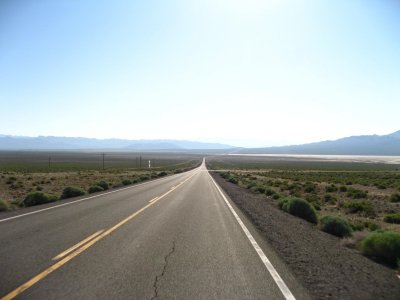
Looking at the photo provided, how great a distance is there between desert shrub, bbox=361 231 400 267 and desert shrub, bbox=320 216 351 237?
8.89 ft

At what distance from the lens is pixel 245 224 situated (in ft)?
39.1

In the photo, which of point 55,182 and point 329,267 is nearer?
point 329,267

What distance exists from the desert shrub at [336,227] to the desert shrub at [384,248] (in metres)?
2.71

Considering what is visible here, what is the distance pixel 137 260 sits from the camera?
6965mm

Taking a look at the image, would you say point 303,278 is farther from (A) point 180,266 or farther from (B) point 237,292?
(A) point 180,266

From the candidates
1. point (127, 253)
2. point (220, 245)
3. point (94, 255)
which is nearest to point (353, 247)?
point (220, 245)

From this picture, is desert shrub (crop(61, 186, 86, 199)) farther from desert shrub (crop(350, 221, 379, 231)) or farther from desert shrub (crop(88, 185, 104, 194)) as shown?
desert shrub (crop(350, 221, 379, 231))

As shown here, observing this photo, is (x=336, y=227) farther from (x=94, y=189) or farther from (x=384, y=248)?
(x=94, y=189)

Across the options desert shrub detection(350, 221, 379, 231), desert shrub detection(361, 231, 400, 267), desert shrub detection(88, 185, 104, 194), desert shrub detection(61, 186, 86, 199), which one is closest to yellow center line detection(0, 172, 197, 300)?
desert shrub detection(361, 231, 400, 267)

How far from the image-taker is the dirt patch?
18.3ft

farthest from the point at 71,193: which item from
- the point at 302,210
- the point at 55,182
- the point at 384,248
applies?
the point at 55,182

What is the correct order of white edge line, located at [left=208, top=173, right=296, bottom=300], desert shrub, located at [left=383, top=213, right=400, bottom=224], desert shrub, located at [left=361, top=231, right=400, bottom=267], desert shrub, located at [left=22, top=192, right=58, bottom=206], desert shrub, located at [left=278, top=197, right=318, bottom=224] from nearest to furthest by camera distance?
white edge line, located at [left=208, top=173, right=296, bottom=300] < desert shrub, located at [left=361, top=231, right=400, bottom=267] < desert shrub, located at [left=278, top=197, right=318, bottom=224] < desert shrub, located at [left=383, top=213, right=400, bottom=224] < desert shrub, located at [left=22, top=192, right=58, bottom=206]

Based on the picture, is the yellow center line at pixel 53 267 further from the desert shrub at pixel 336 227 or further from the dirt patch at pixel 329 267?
the desert shrub at pixel 336 227

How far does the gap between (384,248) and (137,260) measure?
5186mm
